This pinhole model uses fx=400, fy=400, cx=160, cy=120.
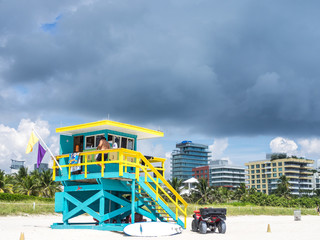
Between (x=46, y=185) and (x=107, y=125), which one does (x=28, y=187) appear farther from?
(x=107, y=125)

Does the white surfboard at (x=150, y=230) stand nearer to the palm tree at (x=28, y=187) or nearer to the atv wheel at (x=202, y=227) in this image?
the atv wheel at (x=202, y=227)

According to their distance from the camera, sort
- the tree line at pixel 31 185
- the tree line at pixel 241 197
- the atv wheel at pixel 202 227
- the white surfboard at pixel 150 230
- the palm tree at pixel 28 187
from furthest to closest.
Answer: the tree line at pixel 241 197, the palm tree at pixel 28 187, the tree line at pixel 31 185, the atv wheel at pixel 202 227, the white surfboard at pixel 150 230

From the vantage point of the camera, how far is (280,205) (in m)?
72.9

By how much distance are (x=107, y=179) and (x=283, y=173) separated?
158 meters

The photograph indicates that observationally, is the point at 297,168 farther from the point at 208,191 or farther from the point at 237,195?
the point at 208,191

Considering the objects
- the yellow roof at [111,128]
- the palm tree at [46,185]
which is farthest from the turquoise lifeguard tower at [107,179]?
the palm tree at [46,185]

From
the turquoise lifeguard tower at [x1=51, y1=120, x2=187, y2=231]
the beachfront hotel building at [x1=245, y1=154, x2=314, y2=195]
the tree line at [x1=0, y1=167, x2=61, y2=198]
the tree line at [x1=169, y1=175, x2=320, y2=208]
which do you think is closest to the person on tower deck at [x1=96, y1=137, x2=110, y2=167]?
the turquoise lifeguard tower at [x1=51, y1=120, x2=187, y2=231]

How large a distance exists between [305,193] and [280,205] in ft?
325

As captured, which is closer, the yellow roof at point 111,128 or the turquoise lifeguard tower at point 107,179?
the turquoise lifeguard tower at point 107,179

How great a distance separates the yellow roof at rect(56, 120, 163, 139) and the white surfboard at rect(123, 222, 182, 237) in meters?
5.10

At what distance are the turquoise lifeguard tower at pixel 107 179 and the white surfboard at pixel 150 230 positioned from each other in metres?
1.24

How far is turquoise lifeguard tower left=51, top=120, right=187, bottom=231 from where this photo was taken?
62.3 feet

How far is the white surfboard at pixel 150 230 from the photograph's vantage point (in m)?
17.2

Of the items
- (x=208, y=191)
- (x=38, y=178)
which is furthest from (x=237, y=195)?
(x=38, y=178)
